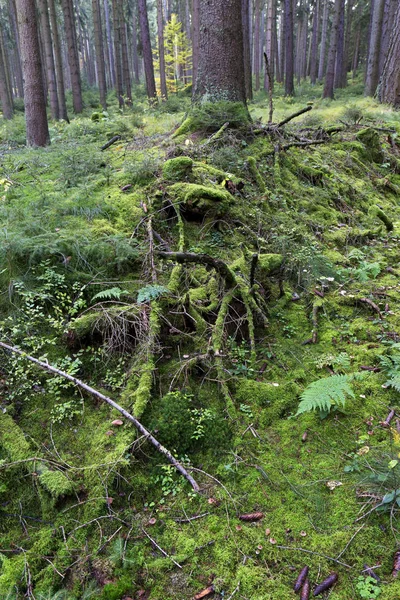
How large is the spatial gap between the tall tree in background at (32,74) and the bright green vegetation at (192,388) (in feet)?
15.1

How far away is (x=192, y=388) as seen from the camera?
11.2ft

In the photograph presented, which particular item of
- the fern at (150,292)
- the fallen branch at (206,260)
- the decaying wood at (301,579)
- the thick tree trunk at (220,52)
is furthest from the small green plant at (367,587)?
the thick tree trunk at (220,52)

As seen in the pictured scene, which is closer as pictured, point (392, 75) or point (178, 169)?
point (178, 169)

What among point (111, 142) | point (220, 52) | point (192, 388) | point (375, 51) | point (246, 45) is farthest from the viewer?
point (375, 51)

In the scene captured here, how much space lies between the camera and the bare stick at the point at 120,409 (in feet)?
9.18

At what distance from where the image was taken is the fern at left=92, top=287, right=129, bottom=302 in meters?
3.55

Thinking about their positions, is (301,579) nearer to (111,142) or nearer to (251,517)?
(251,517)

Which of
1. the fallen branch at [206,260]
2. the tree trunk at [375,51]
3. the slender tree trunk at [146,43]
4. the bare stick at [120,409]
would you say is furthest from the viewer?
the slender tree trunk at [146,43]

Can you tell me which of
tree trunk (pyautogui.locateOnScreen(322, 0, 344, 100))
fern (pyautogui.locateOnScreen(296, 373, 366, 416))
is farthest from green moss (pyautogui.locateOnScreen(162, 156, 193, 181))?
tree trunk (pyautogui.locateOnScreen(322, 0, 344, 100))

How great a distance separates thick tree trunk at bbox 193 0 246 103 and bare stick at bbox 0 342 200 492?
19.5ft

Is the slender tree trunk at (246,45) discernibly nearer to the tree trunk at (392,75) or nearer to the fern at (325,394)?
the tree trunk at (392,75)

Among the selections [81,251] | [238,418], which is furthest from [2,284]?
[238,418]

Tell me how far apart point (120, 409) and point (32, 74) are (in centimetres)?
914

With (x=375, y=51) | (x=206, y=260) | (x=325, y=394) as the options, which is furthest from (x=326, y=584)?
(x=375, y=51)
